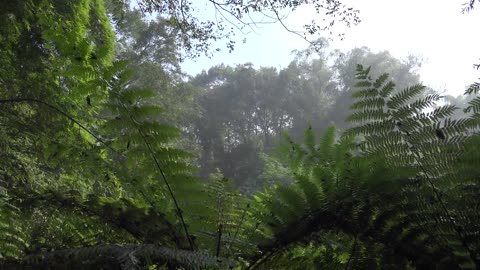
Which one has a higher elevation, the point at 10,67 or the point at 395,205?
the point at 10,67

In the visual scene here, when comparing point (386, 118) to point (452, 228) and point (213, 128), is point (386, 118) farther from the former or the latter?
point (213, 128)

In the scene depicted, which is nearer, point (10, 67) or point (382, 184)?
point (382, 184)

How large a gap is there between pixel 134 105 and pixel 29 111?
347cm

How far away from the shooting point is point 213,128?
3388 cm

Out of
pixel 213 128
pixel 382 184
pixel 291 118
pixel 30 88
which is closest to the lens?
pixel 382 184

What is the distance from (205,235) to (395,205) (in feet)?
2.55

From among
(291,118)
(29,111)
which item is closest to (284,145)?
(29,111)

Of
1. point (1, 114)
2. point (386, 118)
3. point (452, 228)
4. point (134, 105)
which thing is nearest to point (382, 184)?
point (452, 228)

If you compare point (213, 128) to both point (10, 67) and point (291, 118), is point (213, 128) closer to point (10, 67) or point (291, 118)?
point (291, 118)

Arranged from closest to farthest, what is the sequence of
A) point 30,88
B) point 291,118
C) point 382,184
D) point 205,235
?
point 382,184, point 205,235, point 30,88, point 291,118

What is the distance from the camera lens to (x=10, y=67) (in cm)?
446

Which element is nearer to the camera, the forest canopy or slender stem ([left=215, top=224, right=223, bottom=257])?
the forest canopy

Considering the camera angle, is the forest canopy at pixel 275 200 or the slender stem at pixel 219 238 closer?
the forest canopy at pixel 275 200

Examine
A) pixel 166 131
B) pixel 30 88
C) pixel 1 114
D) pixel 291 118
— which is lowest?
pixel 166 131
